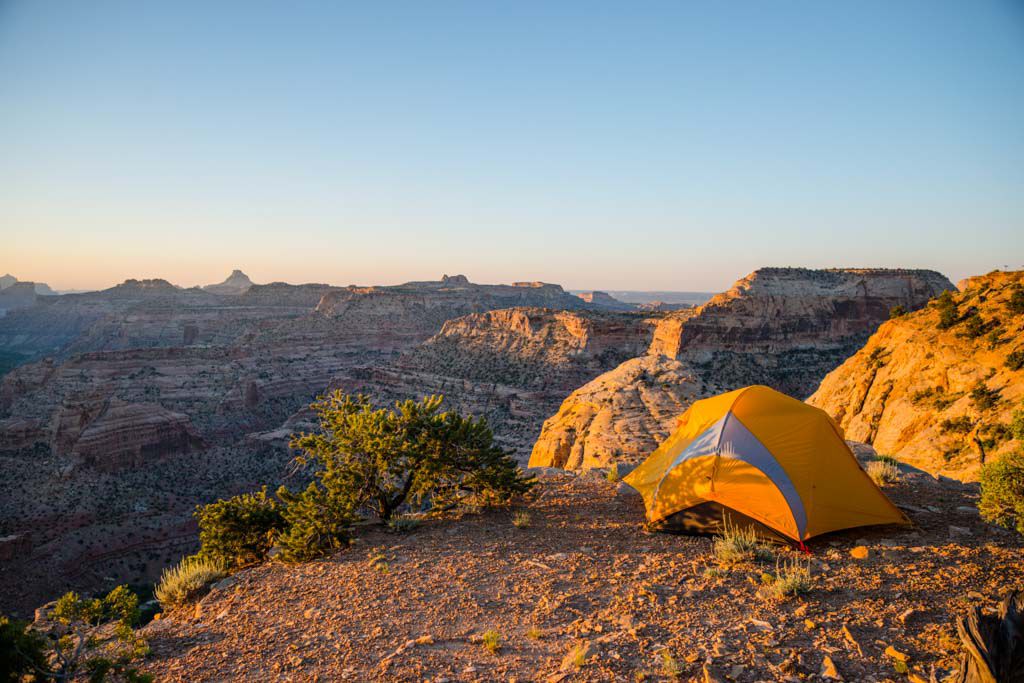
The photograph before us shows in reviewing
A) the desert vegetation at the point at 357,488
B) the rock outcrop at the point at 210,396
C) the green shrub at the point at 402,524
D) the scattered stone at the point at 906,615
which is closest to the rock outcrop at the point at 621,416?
the desert vegetation at the point at 357,488

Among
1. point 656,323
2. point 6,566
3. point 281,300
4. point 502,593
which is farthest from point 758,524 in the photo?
point 281,300

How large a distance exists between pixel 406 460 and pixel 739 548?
19.1 ft

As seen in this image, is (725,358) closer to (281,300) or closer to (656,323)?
(656,323)

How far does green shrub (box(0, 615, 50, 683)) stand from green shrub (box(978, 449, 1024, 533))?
994 centimetres

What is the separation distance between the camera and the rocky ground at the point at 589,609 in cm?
502

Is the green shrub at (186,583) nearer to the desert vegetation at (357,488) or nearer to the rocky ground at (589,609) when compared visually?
the desert vegetation at (357,488)

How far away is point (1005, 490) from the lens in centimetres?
593

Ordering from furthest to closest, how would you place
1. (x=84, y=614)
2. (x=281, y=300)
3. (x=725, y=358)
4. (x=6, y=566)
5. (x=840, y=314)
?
(x=281, y=300)
(x=840, y=314)
(x=725, y=358)
(x=6, y=566)
(x=84, y=614)

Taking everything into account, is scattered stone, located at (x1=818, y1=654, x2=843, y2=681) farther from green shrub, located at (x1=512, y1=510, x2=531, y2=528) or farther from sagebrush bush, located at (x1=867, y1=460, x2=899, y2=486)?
sagebrush bush, located at (x1=867, y1=460, x2=899, y2=486)

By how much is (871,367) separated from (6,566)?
147ft

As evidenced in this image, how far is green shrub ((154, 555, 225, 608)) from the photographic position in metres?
8.34

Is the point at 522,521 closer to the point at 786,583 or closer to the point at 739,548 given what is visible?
the point at 739,548

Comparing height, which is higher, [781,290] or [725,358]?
[781,290]

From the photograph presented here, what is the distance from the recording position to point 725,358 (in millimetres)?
Result: 53625
